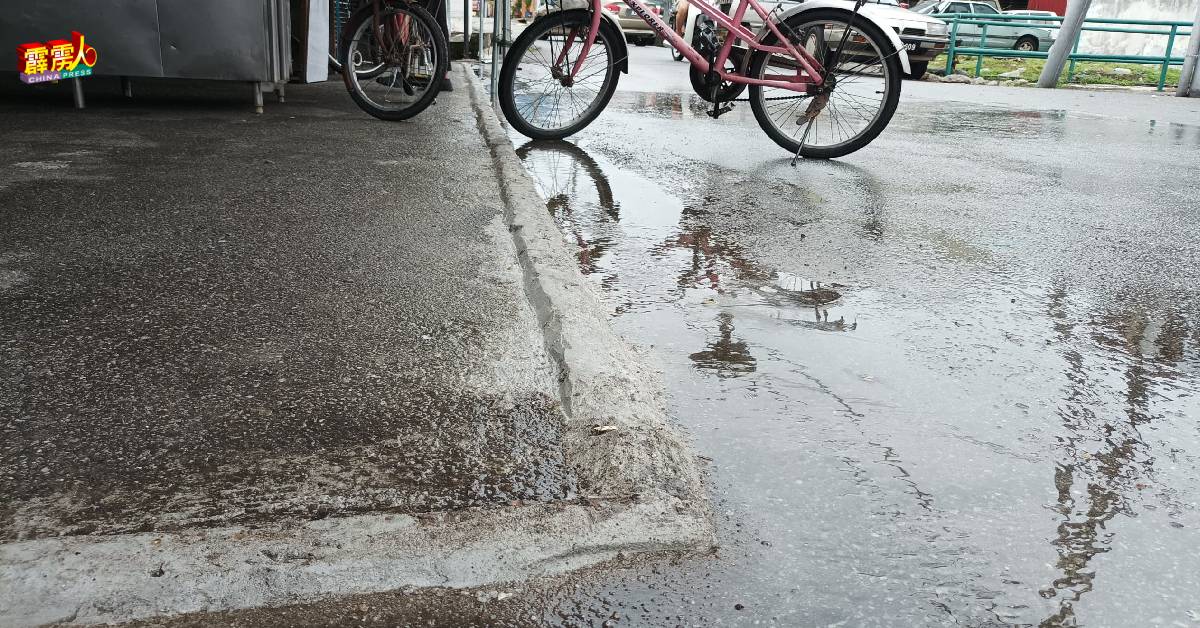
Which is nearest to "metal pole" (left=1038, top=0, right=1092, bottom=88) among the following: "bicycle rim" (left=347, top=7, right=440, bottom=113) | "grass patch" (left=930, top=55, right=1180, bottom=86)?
"grass patch" (left=930, top=55, right=1180, bottom=86)

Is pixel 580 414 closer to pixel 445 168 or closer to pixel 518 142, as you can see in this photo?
pixel 445 168

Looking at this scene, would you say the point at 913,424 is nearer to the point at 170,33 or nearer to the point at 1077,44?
the point at 170,33

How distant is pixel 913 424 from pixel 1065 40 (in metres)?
16.1

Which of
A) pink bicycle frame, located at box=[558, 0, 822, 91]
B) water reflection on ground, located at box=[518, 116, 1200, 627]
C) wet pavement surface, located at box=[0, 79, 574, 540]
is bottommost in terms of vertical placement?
water reflection on ground, located at box=[518, 116, 1200, 627]

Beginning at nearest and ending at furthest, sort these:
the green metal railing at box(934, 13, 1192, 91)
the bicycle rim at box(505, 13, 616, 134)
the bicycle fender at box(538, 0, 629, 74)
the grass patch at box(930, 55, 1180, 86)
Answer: the bicycle fender at box(538, 0, 629, 74) → the bicycle rim at box(505, 13, 616, 134) → the green metal railing at box(934, 13, 1192, 91) → the grass patch at box(930, 55, 1180, 86)

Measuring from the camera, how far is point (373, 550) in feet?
5.92

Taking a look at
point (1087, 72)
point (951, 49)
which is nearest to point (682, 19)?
point (951, 49)

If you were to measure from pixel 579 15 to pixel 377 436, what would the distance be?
16.5 ft

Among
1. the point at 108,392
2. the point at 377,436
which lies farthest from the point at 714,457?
the point at 108,392

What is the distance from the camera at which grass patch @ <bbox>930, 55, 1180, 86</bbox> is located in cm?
1841

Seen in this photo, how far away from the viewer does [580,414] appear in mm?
2363

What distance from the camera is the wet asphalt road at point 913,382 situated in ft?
6.06

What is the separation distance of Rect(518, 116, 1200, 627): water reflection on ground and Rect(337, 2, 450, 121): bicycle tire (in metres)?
2.78

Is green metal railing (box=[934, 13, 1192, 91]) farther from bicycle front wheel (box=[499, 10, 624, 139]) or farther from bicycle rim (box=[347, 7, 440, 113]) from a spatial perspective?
bicycle rim (box=[347, 7, 440, 113])
